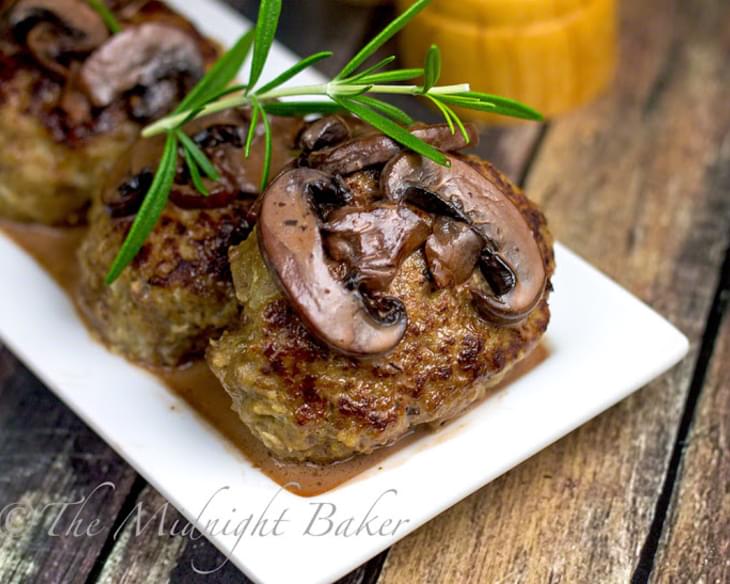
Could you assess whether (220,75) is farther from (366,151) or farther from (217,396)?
(217,396)

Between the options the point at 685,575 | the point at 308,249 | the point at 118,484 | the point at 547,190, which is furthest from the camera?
the point at 547,190

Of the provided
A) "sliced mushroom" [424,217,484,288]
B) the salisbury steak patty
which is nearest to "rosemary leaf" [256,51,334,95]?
the salisbury steak patty

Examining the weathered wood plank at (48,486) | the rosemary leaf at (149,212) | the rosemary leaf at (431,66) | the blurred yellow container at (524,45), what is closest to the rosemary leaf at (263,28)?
the rosemary leaf at (149,212)

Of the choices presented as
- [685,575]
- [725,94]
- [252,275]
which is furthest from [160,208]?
[725,94]

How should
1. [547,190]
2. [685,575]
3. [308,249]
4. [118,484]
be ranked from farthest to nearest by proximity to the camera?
[547,190], [118,484], [685,575], [308,249]

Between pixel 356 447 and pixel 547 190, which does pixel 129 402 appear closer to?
pixel 356 447

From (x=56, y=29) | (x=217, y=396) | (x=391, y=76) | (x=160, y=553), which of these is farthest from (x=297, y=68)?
(x=160, y=553)
